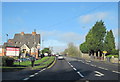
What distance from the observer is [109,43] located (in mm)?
70812

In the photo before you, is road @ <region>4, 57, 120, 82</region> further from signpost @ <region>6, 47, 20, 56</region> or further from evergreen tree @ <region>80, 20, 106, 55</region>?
evergreen tree @ <region>80, 20, 106, 55</region>

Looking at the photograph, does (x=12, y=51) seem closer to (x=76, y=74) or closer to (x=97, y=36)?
(x=76, y=74)

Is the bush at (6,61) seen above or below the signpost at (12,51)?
below

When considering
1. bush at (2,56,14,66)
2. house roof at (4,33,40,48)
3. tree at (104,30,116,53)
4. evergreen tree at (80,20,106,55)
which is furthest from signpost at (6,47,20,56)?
house roof at (4,33,40,48)

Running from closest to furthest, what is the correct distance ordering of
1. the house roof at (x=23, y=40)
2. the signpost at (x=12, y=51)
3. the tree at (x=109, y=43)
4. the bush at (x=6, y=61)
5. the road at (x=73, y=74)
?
1. the road at (x=73, y=74)
2. the bush at (x=6, y=61)
3. the signpost at (x=12, y=51)
4. the tree at (x=109, y=43)
5. the house roof at (x=23, y=40)

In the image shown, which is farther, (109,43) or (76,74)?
(109,43)

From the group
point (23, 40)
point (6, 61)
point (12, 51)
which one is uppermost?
point (23, 40)

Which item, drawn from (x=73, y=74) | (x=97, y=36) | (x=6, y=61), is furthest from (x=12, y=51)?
(x=97, y=36)

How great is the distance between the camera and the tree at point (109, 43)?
225ft

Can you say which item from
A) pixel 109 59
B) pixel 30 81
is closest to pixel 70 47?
pixel 109 59

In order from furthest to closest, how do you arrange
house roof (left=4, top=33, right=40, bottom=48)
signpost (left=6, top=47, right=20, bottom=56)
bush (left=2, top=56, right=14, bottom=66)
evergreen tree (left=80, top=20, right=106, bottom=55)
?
house roof (left=4, top=33, right=40, bottom=48) < evergreen tree (left=80, top=20, right=106, bottom=55) < signpost (left=6, top=47, right=20, bottom=56) < bush (left=2, top=56, right=14, bottom=66)

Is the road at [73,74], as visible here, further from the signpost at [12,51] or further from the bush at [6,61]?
the bush at [6,61]

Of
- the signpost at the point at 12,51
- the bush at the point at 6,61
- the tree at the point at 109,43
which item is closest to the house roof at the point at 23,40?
the tree at the point at 109,43

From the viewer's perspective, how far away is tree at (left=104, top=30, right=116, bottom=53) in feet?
225
